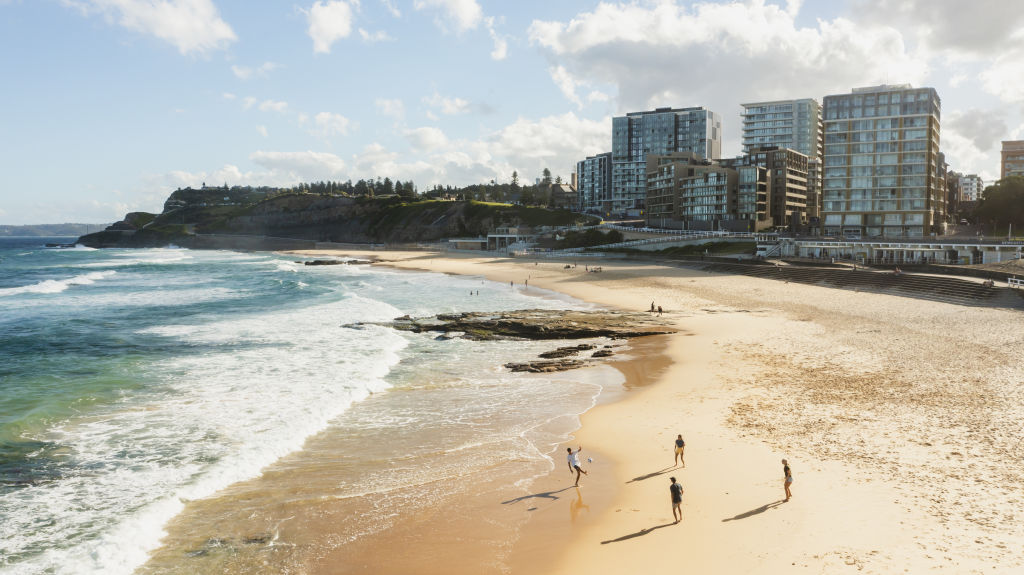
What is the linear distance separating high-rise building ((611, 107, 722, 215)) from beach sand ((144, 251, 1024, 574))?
537 ft

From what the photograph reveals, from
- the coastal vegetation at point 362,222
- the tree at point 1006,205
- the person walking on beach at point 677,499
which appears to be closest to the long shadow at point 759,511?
the person walking on beach at point 677,499

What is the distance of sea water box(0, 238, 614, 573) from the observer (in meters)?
14.2

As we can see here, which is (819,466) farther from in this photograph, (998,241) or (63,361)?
(998,241)

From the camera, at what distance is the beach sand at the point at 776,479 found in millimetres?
11641

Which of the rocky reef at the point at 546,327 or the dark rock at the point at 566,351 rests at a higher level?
the rocky reef at the point at 546,327

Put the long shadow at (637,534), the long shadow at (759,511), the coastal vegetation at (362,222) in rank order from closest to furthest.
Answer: the long shadow at (637,534)
the long shadow at (759,511)
the coastal vegetation at (362,222)

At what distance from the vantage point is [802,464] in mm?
15500

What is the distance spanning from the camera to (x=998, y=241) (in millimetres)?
60938

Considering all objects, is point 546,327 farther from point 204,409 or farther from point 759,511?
point 759,511

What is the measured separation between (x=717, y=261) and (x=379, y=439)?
63.7 metres

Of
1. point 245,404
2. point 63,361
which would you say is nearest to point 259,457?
point 245,404

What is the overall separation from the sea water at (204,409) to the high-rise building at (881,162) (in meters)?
74.6

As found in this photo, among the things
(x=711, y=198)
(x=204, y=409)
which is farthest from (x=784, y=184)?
(x=204, y=409)

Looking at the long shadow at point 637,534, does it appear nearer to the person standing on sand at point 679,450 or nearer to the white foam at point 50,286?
the person standing on sand at point 679,450
